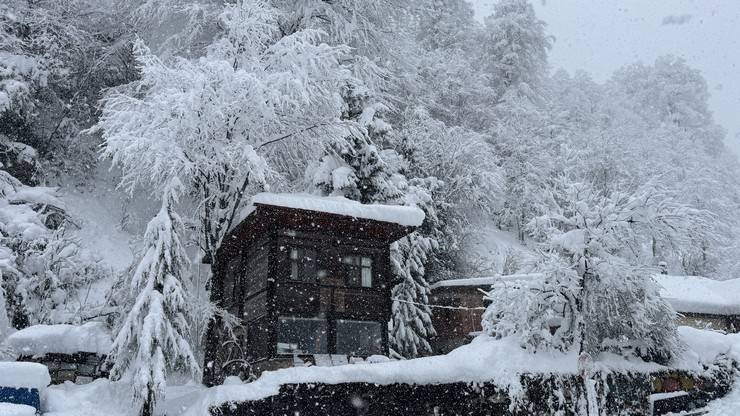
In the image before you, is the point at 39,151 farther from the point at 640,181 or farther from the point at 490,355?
the point at 640,181

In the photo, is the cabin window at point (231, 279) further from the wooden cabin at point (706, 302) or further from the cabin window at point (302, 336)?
the wooden cabin at point (706, 302)

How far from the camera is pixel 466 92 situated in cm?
4272

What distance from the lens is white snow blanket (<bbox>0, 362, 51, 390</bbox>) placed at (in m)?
9.45

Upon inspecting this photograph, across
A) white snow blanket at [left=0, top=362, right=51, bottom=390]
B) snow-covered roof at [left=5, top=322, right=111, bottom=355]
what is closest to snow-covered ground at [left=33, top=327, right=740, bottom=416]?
white snow blanket at [left=0, top=362, right=51, bottom=390]

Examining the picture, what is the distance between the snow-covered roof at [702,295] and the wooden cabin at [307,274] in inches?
615

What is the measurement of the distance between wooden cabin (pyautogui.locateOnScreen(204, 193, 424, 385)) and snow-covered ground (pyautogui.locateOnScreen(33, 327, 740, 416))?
4.03m

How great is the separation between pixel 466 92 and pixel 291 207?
1145 inches

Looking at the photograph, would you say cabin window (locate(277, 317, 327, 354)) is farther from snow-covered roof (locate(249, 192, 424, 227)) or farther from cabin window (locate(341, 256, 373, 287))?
snow-covered roof (locate(249, 192, 424, 227))

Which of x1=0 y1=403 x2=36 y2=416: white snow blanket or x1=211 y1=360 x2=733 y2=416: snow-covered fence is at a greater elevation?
x1=0 y1=403 x2=36 y2=416: white snow blanket

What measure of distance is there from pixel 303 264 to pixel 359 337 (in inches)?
308

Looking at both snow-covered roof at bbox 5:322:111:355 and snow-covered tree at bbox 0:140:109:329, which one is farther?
snow-covered tree at bbox 0:140:109:329

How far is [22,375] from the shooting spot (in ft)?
31.8

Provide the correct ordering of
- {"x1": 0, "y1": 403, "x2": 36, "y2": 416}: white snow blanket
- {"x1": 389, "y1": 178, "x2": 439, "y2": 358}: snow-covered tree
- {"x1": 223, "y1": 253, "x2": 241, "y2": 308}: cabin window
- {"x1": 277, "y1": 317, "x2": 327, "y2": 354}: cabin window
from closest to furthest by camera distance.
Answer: {"x1": 0, "y1": 403, "x2": 36, "y2": 416}: white snow blanket < {"x1": 223, "y1": 253, "x2": 241, "y2": 308}: cabin window < {"x1": 277, "y1": 317, "x2": 327, "y2": 354}: cabin window < {"x1": 389, "y1": 178, "x2": 439, "y2": 358}: snow-covered tree

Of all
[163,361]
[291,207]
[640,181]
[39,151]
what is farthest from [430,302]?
[640,181]
